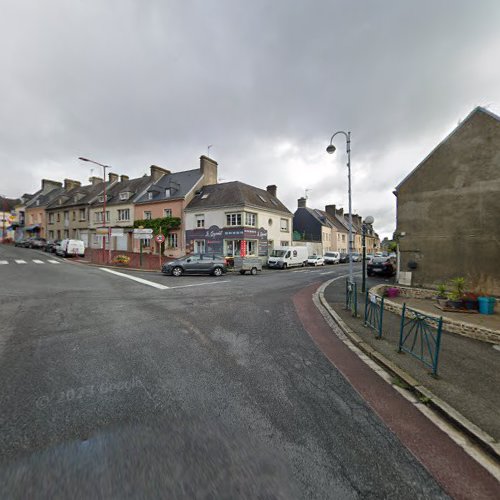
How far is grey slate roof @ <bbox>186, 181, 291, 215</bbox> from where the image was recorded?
24625 mm

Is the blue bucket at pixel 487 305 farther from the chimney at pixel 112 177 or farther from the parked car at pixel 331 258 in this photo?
the chimney at pixel 112 177

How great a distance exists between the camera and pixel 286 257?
81.5 feet

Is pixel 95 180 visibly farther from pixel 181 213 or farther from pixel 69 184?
pixel 181 213

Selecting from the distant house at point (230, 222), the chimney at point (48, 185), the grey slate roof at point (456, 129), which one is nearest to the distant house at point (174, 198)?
the distant house at point (230, 222)

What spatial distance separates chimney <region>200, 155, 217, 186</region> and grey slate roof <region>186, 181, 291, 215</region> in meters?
1.12

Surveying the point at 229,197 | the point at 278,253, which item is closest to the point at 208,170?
the point at 229,197

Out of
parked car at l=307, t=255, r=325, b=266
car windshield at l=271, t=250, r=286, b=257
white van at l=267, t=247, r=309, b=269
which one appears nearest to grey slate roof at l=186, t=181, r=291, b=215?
car windshield at l=271, t=250, r=286, b=257

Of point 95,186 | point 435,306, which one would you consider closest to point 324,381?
point 435,306

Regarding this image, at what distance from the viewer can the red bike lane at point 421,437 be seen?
7.46ft

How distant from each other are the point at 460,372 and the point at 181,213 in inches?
992

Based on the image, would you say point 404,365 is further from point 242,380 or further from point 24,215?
point 24,215

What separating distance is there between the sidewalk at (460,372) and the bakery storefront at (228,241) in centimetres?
1741

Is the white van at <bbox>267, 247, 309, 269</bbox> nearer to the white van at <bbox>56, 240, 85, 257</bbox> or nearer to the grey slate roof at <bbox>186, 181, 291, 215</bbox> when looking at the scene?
the grey slate roof at <bbox>186, 181, 291, 215</bbox>

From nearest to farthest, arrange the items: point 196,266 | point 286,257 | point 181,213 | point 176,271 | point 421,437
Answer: point 421,437 → point 176,271 → point 196,266 → point 286,257 → point 181,213
